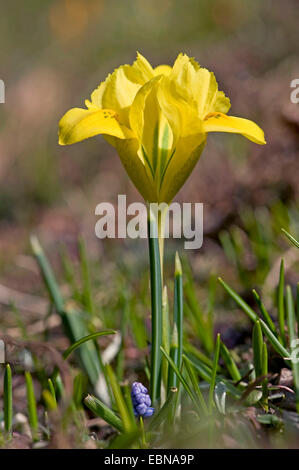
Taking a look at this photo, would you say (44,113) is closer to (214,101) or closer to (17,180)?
(17,180)

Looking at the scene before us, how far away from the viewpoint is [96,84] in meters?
5.65

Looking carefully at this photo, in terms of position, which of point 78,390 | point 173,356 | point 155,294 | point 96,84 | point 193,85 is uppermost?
point 96,84

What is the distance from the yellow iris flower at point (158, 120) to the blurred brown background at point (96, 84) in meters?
1.71

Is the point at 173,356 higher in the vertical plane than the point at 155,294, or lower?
lower

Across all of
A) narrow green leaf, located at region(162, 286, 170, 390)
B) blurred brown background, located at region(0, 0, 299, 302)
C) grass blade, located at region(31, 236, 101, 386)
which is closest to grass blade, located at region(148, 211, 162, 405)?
narrow green leaf, located at region(162, 286, 170, 390)

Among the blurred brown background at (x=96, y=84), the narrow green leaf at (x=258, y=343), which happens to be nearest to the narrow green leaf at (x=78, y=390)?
the narrow green leaf at (x=258, y=343)

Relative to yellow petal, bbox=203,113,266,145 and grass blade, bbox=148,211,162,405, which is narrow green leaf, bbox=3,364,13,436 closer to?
grass blade, bbox=148,211,162,405

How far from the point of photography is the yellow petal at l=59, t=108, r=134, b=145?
3.03 feet

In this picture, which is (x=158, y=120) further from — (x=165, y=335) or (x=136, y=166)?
(x=165, y=335)

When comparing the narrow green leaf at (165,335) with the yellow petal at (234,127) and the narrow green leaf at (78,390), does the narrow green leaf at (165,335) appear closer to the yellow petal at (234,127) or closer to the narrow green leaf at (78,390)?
the narrow green leaf at (78,390)

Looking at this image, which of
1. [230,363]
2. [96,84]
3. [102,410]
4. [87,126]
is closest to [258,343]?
[230,363]

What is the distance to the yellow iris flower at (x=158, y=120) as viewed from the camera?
3.18 ft

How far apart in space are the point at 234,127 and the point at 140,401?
0.55 meters
